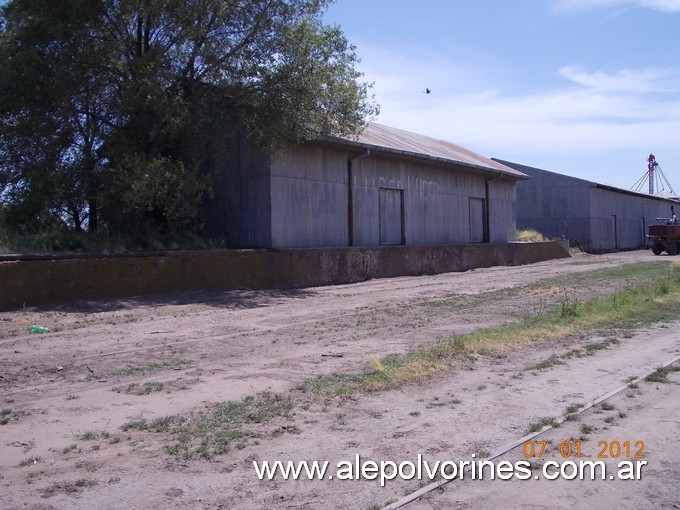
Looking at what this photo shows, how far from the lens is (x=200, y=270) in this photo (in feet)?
61.1

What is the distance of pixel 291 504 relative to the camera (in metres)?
4.89

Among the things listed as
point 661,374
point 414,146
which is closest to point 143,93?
point 661,374

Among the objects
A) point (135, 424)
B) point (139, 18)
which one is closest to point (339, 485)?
point (135, 424)

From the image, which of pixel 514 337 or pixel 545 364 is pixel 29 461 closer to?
pixel 545 364

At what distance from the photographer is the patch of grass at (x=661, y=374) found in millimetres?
8578

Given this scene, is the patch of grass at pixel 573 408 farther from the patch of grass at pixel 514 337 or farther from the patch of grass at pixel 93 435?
the patch of grass at pixel 93 435

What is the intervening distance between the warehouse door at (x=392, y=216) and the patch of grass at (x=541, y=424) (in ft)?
68.0

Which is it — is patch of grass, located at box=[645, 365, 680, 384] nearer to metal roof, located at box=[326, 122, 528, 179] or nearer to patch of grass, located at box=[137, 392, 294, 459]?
patch of grass, located at box=[137, 392, 294, 459]

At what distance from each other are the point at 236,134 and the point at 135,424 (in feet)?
47.2

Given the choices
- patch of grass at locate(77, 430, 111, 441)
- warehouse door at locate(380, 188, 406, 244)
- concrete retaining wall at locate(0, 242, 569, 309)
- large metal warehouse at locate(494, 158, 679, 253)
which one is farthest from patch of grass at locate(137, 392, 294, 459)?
large metal warehouse at locate(494, 158, 679, 253)

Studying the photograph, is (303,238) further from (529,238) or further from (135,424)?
(529,238)

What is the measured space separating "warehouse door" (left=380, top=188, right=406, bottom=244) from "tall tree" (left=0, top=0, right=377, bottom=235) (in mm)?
7357

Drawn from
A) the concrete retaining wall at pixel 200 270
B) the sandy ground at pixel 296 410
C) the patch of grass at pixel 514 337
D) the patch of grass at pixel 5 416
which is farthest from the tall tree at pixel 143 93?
the patch of grass at pixel 5 416

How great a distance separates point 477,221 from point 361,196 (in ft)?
32.7
